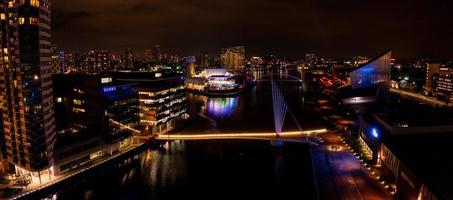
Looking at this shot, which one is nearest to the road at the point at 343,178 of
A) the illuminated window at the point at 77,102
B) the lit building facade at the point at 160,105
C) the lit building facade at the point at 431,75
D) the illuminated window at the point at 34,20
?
the lit building facade at the point at 160,105

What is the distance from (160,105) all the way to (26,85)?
1450 centimetres

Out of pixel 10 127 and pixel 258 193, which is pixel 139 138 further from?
pixel 258 193

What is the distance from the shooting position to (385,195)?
1730 cm

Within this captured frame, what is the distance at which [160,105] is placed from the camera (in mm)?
32781

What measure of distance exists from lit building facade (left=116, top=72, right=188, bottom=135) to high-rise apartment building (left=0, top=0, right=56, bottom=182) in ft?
38.0

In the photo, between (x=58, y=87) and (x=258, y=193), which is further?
(x=58, y=87)

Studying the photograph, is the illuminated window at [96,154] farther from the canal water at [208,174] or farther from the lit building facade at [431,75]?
the lit building facade at [431,75]

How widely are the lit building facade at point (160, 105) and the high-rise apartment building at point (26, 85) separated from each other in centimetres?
1159

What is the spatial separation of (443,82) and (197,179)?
149ft

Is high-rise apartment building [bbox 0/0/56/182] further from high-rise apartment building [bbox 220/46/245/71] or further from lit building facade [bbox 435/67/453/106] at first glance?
high-rise apartment building [bbox 220/46/245/71]

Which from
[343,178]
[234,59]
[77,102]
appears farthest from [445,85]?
[234,59]

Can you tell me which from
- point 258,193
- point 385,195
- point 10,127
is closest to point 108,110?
point 10,127

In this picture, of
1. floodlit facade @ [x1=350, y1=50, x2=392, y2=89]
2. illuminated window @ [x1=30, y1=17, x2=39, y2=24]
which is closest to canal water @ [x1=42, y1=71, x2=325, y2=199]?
illuminated window @ [x1=30, y1=17, x2=39, y2=24]

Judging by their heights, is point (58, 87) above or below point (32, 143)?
above
